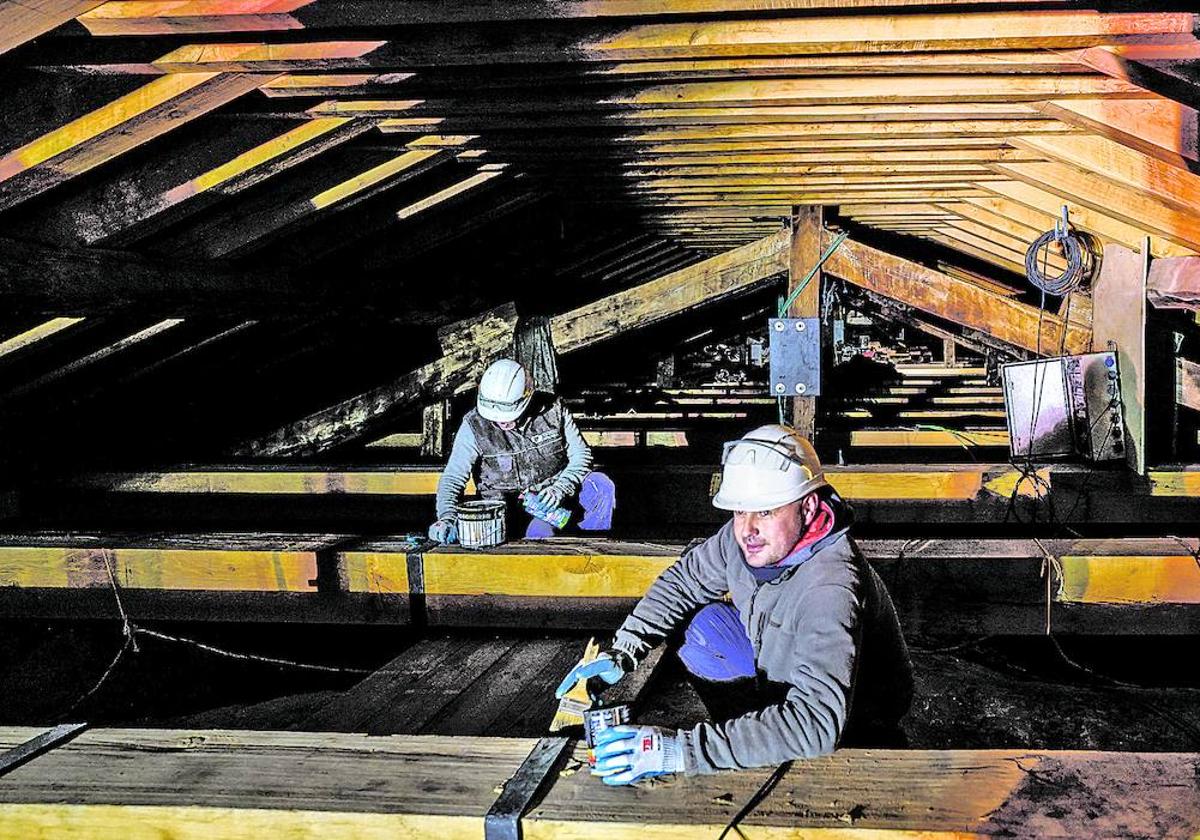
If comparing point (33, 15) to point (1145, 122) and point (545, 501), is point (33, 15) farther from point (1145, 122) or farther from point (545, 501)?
point (1145, 122)

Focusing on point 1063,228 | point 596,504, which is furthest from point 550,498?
point 1063,228

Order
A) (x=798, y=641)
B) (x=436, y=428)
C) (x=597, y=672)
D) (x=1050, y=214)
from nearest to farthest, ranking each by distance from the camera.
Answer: (x=798, y=641) → (x=597, y=672) → (x=1050, y=214) → (x=436, y=428)

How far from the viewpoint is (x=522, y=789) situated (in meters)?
1.70

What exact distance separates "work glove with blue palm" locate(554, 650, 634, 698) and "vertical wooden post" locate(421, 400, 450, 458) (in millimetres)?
5139

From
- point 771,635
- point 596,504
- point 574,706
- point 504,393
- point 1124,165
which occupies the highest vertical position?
point 1124,165

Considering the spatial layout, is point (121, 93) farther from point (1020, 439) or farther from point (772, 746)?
point (1020, 439)

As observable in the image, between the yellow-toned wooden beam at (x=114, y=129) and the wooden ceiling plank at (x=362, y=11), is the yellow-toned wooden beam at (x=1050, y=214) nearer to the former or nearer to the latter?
the wooden ceiling plank at (x=362, y=11)

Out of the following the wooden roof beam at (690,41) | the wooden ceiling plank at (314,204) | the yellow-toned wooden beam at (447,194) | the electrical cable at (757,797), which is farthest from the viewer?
the yellow-toned wooden beam at (447,194)

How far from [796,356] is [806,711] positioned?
4.47 meters

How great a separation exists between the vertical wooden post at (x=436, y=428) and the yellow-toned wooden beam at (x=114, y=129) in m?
4.40

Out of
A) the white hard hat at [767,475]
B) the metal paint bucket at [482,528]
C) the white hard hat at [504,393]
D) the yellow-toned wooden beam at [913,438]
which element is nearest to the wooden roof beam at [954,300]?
the yellow-toned wooden beam at [913,438]

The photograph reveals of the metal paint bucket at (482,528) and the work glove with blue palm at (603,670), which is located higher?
the metal paint bucket at (482,528)

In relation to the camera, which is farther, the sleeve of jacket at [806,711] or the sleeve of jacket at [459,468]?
the sleeve of jacket at [459,468]

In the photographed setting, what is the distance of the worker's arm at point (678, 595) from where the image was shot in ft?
9.17
